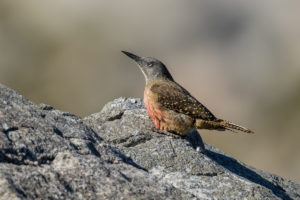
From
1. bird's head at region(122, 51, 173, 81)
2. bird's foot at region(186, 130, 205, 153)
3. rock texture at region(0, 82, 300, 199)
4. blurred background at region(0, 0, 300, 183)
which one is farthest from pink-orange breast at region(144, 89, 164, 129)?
blurred background at region(0, 0, 300, 183)

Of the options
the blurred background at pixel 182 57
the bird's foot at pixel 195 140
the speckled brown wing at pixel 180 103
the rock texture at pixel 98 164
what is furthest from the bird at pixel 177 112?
the blurred background at pixel 182 57

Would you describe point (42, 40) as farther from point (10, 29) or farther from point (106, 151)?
point (106, 151)

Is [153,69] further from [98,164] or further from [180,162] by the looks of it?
[98,164]

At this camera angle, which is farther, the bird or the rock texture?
the bird

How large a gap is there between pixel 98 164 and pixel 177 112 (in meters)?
3.87

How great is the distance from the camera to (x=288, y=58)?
76.7 ft

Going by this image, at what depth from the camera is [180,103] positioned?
30.2 ft

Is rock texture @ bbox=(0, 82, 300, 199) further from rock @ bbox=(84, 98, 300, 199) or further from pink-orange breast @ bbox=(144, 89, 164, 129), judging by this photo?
pink-orange breast @ bbox=(144, 89, 164, 129)

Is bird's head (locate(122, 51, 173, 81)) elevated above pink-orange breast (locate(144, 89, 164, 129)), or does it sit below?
above

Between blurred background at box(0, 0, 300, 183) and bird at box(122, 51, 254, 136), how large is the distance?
9.89m

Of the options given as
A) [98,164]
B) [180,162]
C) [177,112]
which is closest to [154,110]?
[177,112]

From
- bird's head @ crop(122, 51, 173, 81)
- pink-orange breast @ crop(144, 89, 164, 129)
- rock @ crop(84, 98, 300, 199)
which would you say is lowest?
rock @ crop(84, 98, 300, 199)

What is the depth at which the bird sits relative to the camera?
8688 mm

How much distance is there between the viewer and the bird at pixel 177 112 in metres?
8.69
